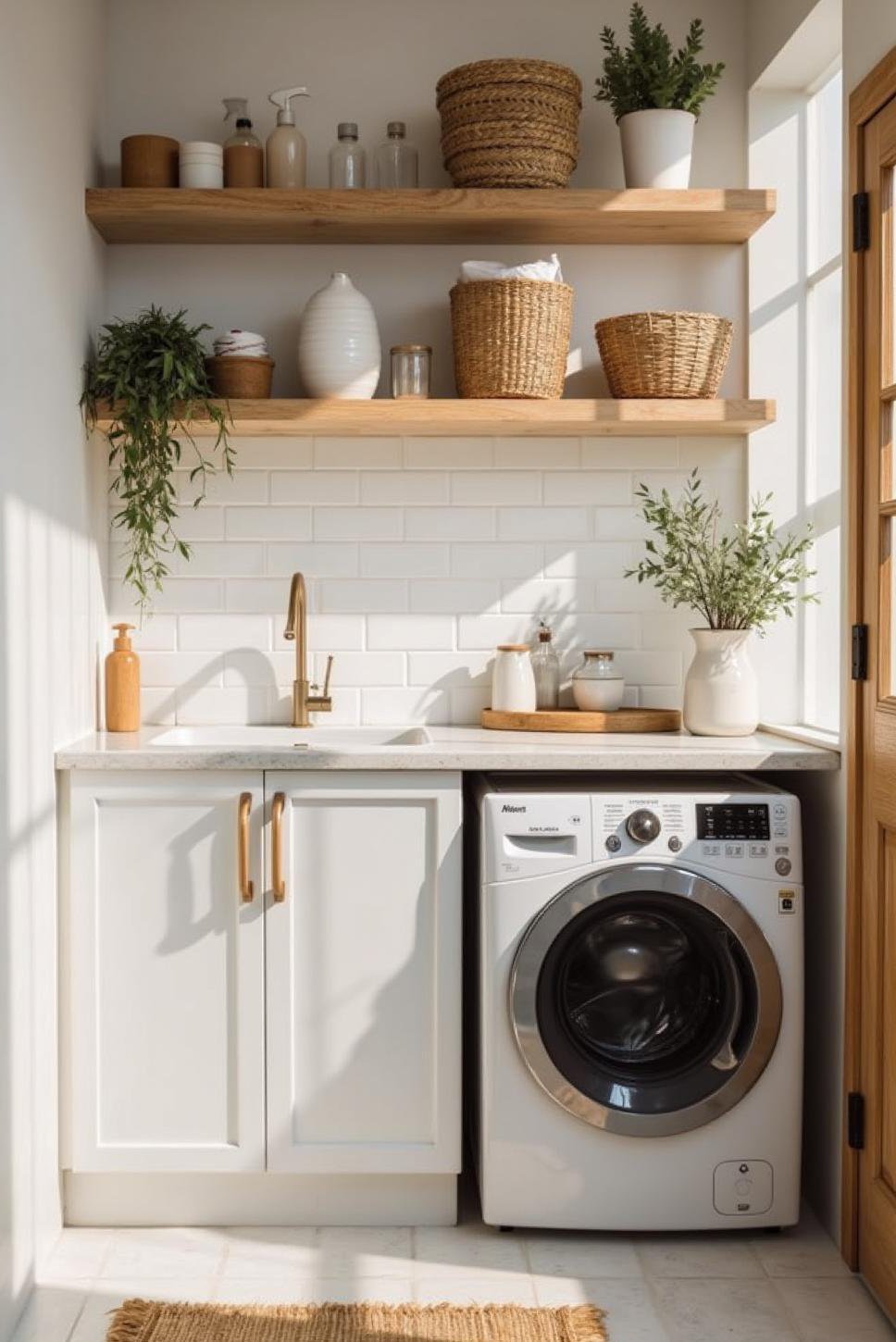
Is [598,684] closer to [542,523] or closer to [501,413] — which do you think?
[542,523]

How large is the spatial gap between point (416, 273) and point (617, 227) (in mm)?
486

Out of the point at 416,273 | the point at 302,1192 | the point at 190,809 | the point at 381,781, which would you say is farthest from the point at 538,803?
the point at 416,273

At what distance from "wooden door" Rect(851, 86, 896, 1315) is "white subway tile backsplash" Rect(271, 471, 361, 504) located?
1.25 metres

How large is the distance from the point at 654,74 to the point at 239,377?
1141 mm

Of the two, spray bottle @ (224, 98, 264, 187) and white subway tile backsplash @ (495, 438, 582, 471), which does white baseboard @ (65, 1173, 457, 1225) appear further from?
spray bottle @ (224, 98, 264, 187)

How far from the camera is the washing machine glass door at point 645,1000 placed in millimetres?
2545

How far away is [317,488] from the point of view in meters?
3.20

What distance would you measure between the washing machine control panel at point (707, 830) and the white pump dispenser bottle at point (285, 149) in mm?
1550

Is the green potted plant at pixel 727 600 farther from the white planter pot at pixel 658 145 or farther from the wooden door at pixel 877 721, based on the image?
the white planter pot at pixel 658 145

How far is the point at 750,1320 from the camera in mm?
2328

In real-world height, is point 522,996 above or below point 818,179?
below

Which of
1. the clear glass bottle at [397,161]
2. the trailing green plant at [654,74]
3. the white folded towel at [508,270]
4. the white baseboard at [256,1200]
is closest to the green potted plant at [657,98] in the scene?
the trailing green plant at [654,74]

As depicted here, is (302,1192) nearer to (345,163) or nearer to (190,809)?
(190,809)

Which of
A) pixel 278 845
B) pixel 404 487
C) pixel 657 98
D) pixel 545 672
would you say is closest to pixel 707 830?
pixel 545 672
